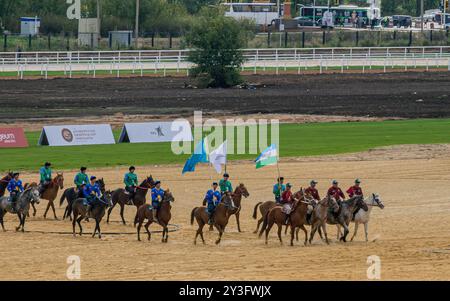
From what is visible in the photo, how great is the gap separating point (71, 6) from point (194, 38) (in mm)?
30878

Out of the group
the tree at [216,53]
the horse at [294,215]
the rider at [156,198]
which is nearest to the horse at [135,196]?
the rider at [156,198]

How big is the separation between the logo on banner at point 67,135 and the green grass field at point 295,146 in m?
0.57

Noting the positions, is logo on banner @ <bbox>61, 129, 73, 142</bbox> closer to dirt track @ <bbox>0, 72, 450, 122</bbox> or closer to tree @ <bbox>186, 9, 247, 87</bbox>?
dirt track @ <bbox>0, 72, 450, 122</bbox>

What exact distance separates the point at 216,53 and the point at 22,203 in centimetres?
4080

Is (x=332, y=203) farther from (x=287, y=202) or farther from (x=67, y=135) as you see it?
(x=67, y=135)

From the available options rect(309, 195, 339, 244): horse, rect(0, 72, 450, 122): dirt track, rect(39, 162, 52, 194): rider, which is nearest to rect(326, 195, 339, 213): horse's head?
rect(309, 195, 339, 244): horse

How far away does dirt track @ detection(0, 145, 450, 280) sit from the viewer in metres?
25.2

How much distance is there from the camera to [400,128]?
53.1 meters

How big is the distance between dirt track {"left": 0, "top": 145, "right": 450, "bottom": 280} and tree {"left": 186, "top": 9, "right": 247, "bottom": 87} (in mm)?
31481

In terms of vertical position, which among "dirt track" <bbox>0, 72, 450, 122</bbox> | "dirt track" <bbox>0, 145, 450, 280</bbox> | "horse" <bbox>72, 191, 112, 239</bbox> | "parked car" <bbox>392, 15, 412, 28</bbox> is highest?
"parked car" <bbox>392, 15, 412, 28</bbox>

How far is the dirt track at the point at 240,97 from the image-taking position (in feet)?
192

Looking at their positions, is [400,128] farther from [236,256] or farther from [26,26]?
[26,26]

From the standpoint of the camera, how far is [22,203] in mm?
31141
